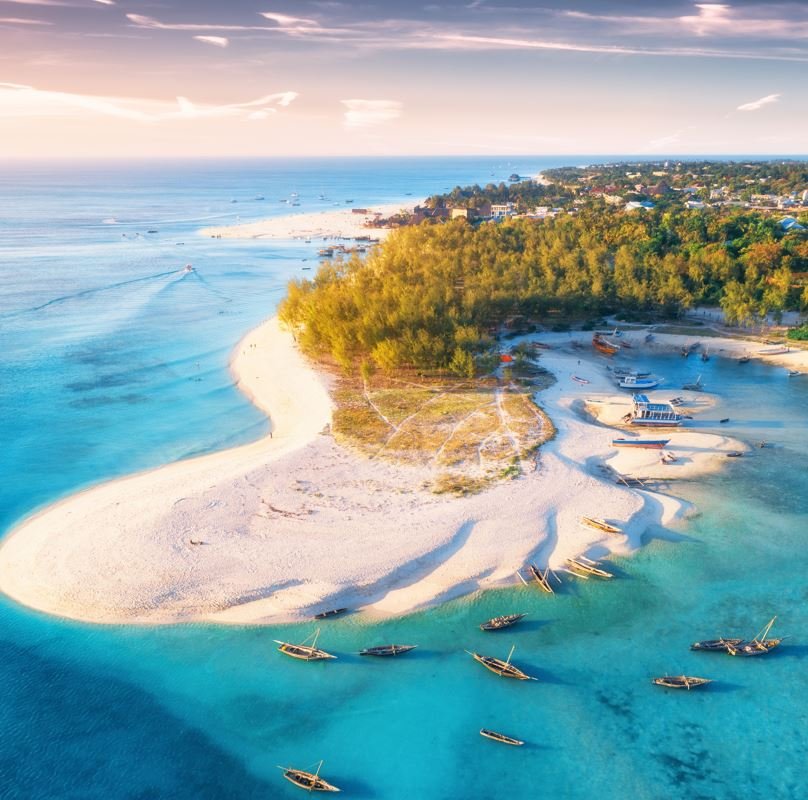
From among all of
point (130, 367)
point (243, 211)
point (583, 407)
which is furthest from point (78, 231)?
point (583, 407)

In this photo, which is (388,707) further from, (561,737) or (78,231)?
(78,231)

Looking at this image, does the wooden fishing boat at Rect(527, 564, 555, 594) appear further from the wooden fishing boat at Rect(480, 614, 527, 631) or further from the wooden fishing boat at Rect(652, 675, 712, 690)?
the wooden fishing boat at Rect(652, 675, 712, 690)

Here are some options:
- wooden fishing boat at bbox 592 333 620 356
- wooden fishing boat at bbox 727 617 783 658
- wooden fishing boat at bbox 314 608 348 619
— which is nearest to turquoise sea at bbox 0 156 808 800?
wooden fishing boat at bbox 727 617 783 658

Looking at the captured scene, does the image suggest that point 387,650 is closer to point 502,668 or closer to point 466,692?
point 466,692

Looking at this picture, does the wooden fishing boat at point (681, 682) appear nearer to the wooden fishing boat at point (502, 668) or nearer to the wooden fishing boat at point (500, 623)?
the wooden fishing boat at point (502, 668)

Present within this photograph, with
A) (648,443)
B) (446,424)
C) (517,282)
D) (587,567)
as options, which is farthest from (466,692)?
(517,282)

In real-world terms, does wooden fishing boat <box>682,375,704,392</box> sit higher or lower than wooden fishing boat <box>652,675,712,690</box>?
higher

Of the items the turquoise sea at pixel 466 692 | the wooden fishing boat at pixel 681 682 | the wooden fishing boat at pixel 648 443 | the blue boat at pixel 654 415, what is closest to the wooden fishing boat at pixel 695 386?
the blue boat at pixel 654 415
